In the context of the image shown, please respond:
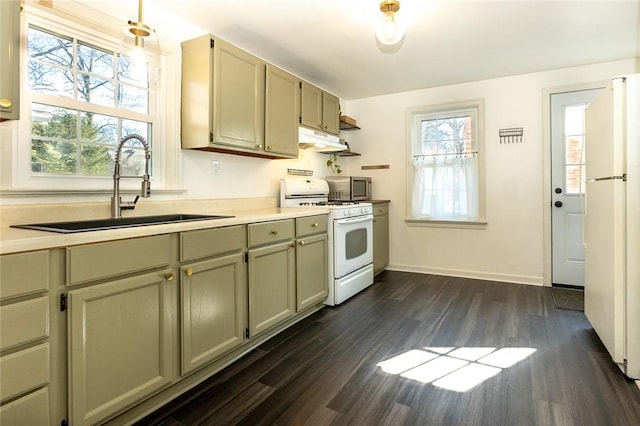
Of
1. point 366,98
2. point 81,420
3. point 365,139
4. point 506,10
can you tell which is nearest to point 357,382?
point 81,420

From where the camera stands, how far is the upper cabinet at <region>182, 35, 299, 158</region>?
7.69 feet

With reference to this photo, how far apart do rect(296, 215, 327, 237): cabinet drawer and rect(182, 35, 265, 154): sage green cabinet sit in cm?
72

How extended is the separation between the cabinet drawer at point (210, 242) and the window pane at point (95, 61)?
1.24m

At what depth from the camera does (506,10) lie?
2.42 m

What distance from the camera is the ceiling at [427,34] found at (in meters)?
2.36

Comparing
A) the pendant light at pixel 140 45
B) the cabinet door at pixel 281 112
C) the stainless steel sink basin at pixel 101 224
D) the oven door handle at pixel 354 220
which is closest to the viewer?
the stainless steel sink basin at pixel 101 224

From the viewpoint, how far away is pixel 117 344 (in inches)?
56.0

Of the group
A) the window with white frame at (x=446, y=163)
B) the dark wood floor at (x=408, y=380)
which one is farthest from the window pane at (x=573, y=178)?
the dark wood floor at (x=408, y=380)

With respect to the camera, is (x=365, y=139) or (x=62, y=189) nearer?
(x=62, y=189)

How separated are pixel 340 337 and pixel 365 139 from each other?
3.00m

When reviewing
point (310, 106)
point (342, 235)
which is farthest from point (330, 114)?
point (342, 235)

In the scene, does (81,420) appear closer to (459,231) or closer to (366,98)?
(459,231)

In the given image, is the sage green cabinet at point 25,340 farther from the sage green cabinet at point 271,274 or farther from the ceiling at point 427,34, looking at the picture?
the ceiling at point 427,34

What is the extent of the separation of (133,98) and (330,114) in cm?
213
